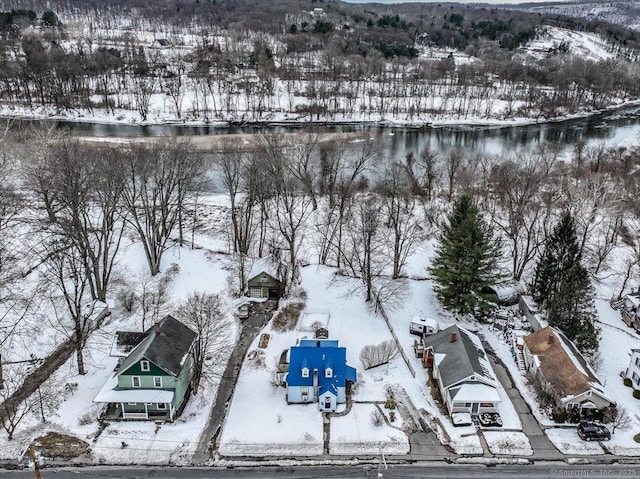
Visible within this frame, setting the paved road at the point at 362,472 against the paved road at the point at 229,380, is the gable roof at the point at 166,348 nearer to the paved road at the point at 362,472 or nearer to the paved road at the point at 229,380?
the paved road at the point at 229,380

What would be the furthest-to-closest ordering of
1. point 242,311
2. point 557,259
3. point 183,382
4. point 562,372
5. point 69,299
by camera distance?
point 242,311 → point 557,259 → point 69,299 → point 562,372 → point 183,382

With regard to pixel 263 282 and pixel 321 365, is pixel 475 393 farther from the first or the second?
pixel 263 282

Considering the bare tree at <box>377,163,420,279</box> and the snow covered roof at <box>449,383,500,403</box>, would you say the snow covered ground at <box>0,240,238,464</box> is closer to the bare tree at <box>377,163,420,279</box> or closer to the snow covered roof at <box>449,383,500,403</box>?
the snow covered roof at <box>449,383,500,403</box>

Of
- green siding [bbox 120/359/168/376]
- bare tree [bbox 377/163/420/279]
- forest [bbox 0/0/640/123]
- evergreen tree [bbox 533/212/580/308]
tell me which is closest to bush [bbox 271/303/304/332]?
bare tree [bbox 377/163/420/279]

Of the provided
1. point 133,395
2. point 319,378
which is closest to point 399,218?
point 319,378

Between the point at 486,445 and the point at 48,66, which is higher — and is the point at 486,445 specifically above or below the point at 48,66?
below

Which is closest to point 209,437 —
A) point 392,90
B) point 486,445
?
point 486,445

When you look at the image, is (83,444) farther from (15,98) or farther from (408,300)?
(15,98)

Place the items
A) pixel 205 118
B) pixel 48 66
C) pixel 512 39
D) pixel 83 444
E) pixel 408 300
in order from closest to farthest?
1. pixel 83 444
2. pixel 408 300
3. pixel 205 118
4. pixel 48 66
5. pixel 512 39
